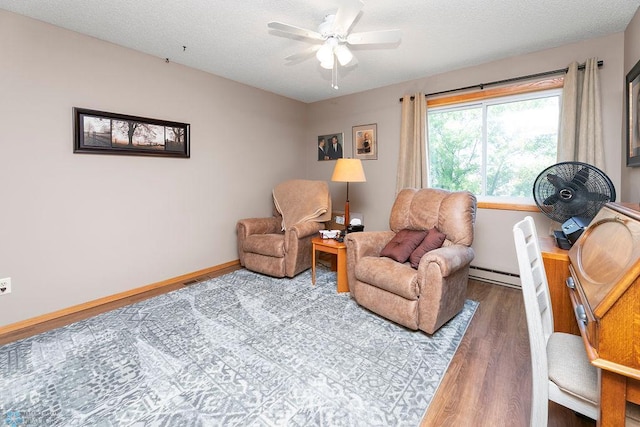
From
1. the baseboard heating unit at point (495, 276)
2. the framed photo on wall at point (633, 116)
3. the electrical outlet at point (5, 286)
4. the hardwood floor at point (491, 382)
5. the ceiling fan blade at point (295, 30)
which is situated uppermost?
the ceiling fan blade at point (295, 30)

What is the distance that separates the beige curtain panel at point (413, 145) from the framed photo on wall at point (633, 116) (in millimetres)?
1669

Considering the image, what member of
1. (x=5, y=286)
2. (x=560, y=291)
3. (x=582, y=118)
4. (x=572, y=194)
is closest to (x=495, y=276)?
(x=572, y=194)

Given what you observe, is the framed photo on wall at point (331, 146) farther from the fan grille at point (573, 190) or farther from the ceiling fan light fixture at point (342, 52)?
the fan grille at point (573, 190)

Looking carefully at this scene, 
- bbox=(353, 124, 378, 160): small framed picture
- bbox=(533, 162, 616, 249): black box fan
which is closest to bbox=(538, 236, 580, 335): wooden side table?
bbox=(533, 162, 616, 249): black box fan

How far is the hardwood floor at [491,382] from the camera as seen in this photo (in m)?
1.40

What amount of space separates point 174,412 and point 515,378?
1860mm

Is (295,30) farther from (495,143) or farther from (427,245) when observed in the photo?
(495,143)

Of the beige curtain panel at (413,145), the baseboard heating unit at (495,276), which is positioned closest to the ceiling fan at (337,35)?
the beige curtain panel at (413,145)

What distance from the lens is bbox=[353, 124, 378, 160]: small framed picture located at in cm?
405

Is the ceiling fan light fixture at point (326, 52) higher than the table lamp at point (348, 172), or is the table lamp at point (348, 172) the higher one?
the ceiling fan light fixture at point (326, 52)

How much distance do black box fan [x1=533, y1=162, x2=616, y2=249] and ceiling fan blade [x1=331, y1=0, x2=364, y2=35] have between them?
181 cm

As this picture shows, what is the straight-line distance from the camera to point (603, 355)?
2.53ft

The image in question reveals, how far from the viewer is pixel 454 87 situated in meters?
3.33

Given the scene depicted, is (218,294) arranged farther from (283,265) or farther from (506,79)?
(506,79)
